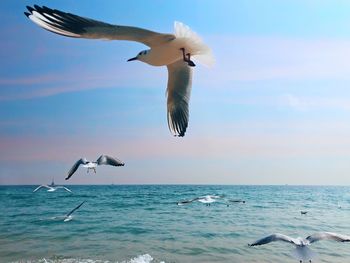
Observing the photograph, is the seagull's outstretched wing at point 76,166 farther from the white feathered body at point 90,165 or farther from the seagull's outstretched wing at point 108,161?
the seagull's outstretched wing at point 108,161

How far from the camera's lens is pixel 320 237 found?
6320 millimetres

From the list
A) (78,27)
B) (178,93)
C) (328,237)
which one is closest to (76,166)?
(178,93)

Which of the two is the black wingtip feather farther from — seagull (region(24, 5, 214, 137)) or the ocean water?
the ocean water

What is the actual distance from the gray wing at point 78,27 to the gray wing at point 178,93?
1264 millimetres

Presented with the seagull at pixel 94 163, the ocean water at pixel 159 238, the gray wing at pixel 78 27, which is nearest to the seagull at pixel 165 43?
the gray wing at pixel 78 27

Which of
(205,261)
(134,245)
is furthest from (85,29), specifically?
(134,245)

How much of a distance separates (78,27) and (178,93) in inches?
65.0

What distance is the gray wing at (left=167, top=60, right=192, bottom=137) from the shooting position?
447 cm

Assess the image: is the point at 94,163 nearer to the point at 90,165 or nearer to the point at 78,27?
the point at 90,165

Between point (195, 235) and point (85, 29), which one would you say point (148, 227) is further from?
point (85, 29)

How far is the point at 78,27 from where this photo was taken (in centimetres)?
314

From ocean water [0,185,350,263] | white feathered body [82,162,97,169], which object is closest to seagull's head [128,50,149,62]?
white feathered body [82,162,97,169]

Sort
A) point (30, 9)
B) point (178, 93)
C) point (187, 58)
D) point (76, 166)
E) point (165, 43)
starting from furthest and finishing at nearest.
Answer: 1. point (76, 166)
2. point (178, 93)
3. point (187, 58)
4. point (165, 43)
5. point (30, 9)

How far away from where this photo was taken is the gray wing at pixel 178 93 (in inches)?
176
